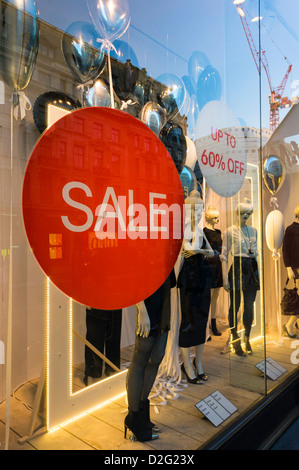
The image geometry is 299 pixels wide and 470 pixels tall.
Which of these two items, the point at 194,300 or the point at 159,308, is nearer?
the point at 159,308

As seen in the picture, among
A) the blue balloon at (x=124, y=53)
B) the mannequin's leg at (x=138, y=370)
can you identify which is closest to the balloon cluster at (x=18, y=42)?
the blue balloon at (x=124, y=53)

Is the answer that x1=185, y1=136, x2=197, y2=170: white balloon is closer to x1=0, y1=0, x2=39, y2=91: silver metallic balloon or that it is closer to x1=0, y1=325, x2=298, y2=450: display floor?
x1=0, y1=0, x2=39, y2=91: silver metallic balloon

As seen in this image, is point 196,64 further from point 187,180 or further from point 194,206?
point 194,206

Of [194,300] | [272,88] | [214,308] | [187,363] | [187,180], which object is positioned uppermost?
[272,88]

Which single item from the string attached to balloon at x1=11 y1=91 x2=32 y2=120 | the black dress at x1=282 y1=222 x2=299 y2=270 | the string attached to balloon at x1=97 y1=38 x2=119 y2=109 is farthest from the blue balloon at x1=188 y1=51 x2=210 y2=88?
the black dress at x1=282 y1=222 x2=299 y2=270

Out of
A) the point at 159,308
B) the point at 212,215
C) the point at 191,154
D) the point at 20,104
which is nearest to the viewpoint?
the point at 20,104

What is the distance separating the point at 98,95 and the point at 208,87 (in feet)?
3.48

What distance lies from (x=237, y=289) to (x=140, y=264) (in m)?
1.15

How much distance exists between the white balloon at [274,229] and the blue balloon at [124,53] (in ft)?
5.34

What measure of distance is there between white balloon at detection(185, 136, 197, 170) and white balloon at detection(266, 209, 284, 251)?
965 mm

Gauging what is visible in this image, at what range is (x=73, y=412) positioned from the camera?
156 cm

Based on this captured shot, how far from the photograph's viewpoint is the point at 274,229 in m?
2.86

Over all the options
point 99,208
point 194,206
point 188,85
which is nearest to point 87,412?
point 99,208
